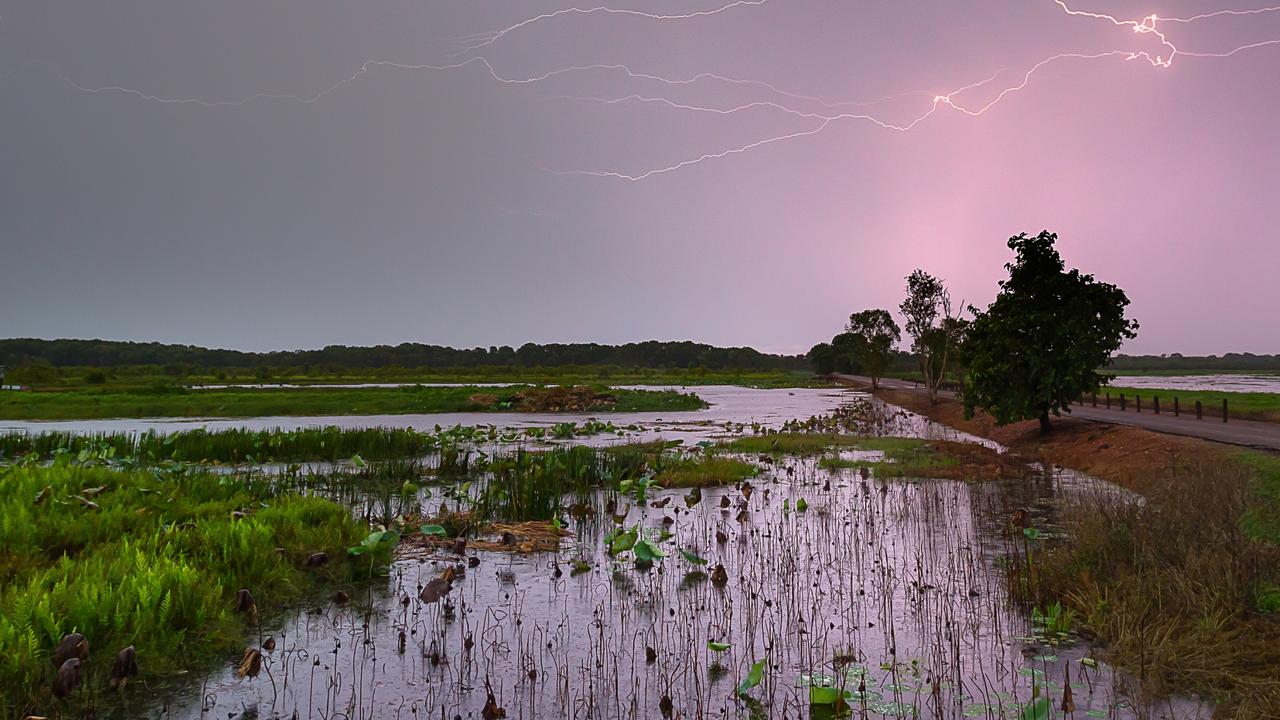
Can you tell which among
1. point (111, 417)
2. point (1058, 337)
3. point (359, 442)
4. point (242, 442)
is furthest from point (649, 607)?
point (111, 417)

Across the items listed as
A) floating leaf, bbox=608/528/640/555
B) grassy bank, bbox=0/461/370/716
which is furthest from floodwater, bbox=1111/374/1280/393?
grassy bank, bbox=0/461/370/716

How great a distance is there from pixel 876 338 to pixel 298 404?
60887 millimetres

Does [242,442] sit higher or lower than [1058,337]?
lower

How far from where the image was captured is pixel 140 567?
6.56m

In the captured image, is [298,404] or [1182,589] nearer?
[1182,589]

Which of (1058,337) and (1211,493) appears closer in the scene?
(1211,493)

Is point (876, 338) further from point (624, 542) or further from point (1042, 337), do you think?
point (624, 542)

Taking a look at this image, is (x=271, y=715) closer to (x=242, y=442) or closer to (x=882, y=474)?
(x=882, y=474)

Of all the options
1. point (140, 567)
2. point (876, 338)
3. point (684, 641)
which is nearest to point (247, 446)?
point (140, 567)

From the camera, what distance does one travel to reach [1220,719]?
Answer: 14.9 feet

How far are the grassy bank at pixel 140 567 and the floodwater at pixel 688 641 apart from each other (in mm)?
501

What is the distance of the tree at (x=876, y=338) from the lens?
3093 inches

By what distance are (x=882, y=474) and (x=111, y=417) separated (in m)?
43.2

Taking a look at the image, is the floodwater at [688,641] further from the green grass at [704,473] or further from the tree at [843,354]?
the tree at [843,354]
